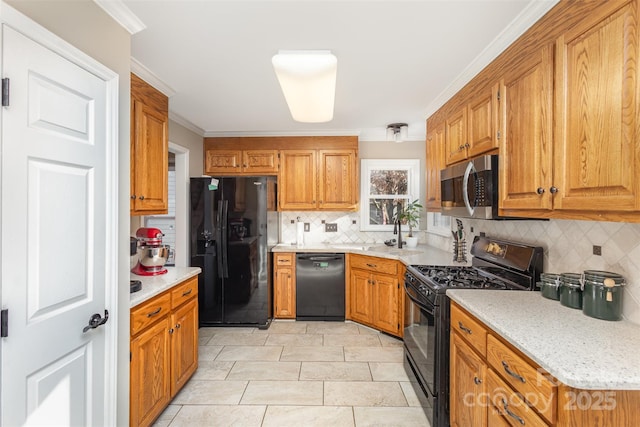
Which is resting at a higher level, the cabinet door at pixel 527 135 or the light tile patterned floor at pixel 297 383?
the cabinet door at pixel 527 135

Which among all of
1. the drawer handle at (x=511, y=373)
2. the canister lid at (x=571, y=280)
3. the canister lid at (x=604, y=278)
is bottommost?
the drawer handle at (x=511, y=373)

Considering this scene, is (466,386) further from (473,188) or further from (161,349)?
(161,349)

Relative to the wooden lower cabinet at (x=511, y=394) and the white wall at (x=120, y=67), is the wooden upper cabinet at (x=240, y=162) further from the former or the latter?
the wooden lower cabinet at (x=511, y=394)

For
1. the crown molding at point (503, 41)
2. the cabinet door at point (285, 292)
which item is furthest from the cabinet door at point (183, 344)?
the crown molding at point (503, 41)

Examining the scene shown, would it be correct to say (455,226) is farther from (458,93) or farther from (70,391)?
(70,391)

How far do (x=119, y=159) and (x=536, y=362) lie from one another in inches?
81.3

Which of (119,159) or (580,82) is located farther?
(119,159)

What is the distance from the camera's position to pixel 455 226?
3.24 metres

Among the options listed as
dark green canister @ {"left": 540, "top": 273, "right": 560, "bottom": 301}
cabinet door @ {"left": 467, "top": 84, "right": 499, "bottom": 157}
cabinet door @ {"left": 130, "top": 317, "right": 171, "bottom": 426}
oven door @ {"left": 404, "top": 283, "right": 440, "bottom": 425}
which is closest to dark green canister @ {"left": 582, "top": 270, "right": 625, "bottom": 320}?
dark green canister @ {"left": 540, "top": 273, "right": 560, "bottom": 301}

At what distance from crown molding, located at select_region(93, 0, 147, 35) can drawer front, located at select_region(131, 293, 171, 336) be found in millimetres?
1552

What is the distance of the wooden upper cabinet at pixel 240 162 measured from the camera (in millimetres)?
3961

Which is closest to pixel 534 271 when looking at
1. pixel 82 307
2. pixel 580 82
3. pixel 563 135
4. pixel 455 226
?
pixel 563 135

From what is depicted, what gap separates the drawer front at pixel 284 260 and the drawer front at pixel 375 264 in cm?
78

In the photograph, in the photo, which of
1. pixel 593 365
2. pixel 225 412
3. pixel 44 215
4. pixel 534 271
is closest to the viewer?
pixel 593 365
